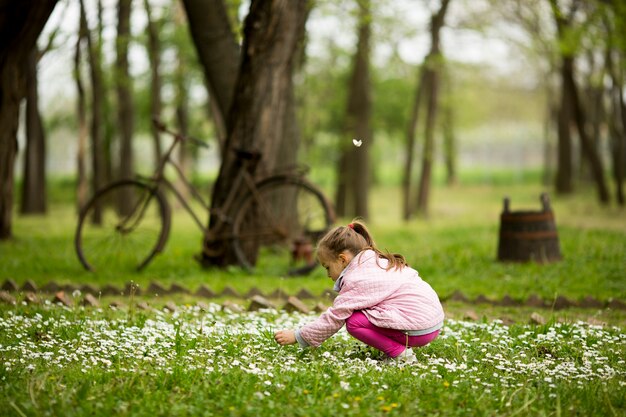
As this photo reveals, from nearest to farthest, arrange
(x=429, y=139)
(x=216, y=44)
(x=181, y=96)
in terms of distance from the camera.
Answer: (x=216, y=44)
(x=429, y=139)
(x=181, y=96)

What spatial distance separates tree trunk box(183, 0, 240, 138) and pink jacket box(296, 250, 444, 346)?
558cm

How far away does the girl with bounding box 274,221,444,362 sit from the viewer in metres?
4.47

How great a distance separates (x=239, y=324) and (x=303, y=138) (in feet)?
70.2

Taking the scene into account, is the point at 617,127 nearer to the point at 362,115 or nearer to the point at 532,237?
the point at 362,115

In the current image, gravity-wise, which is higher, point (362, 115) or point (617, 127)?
point (617, 127)

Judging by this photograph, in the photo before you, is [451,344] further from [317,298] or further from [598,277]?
[598,277]

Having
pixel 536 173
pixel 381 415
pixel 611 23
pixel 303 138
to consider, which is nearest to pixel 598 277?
pixel 381 415

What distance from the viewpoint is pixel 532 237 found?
925 centimetres

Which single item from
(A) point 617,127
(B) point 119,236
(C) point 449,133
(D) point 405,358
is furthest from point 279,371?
(C) point 449,133

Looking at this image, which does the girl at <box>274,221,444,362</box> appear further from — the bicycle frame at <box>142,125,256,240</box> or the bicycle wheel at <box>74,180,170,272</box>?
the bicycle wheel at <box>74,180,170,272</box>

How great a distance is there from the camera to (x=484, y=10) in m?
23.2

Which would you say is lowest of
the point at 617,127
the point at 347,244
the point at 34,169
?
the point at 347,244

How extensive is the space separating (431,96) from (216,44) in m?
11.8

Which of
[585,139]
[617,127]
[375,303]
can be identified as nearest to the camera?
[375,303]
